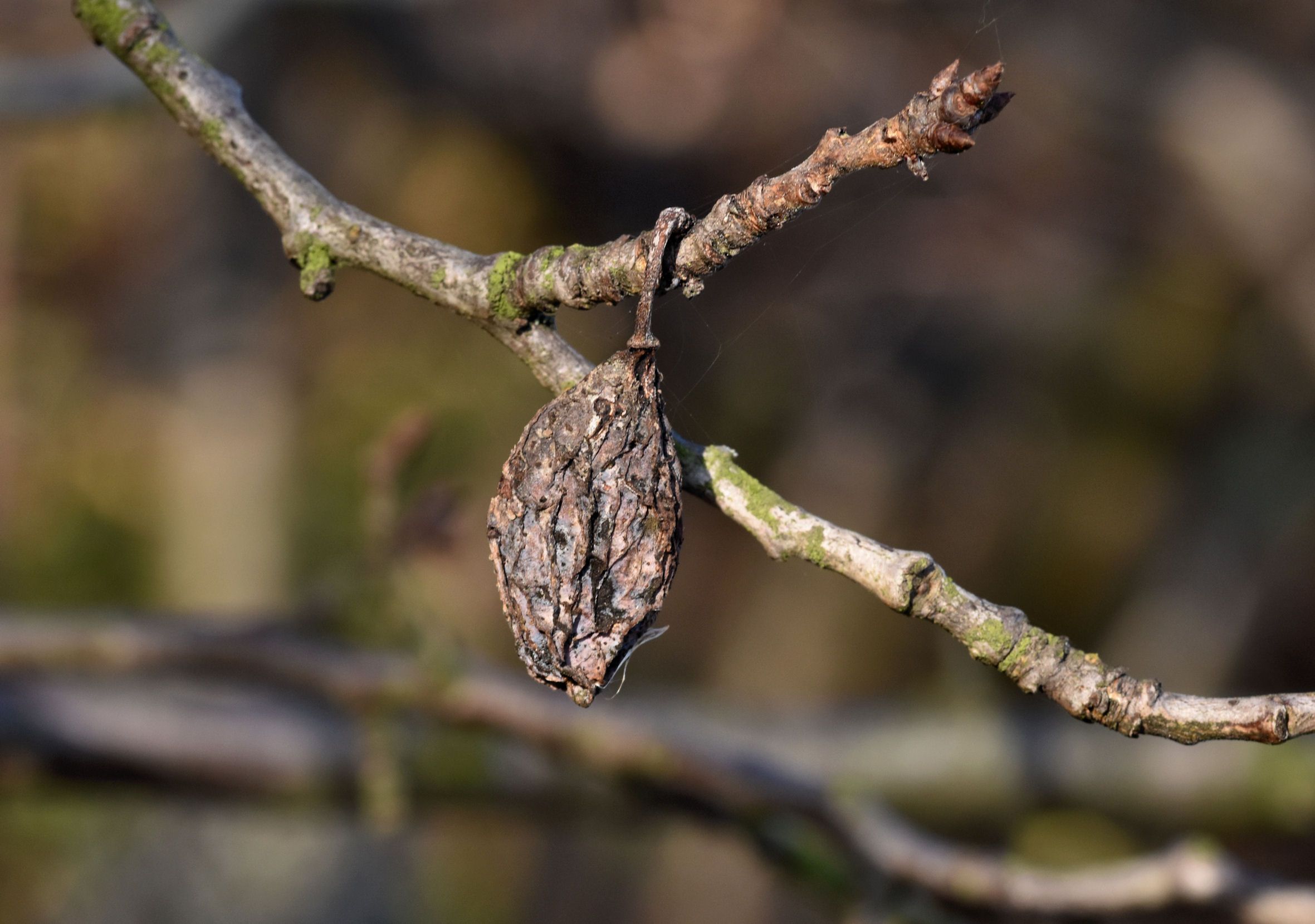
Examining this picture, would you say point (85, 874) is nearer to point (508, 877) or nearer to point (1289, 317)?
point (508, 877)

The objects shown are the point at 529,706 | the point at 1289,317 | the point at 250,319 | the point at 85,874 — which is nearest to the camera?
the point at 529,706

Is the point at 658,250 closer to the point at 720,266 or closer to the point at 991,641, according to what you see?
the point at 720,266

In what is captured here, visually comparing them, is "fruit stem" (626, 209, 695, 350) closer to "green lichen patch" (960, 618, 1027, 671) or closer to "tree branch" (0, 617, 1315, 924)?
"green lichen patch" (960, 618, 1027, 671)

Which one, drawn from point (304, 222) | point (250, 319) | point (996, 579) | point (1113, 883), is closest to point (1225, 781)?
point (1113, 883)

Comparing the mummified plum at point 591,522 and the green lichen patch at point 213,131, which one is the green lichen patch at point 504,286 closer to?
the mummified plum at point 591,522

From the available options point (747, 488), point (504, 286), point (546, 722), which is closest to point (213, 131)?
point (504, 286)

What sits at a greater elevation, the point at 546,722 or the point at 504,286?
the point at 546,722

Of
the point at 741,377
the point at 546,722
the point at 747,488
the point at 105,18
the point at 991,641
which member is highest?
the point at 741,377
